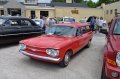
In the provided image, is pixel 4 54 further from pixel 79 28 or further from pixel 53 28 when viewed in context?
pixel 79 28

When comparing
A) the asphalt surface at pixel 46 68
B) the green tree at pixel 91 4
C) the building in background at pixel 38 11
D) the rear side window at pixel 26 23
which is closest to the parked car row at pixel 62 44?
the asphalt surface at pixel 46 68

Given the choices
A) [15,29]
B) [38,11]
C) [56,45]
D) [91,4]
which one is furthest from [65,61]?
[91,4]

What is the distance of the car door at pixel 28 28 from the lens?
988cm

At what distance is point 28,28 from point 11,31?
131cm

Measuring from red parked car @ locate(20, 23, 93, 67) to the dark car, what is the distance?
2534mm

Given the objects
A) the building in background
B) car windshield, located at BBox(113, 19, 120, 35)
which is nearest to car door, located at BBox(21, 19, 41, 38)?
car windshield, located at BBox(113, 19, 120, 35)

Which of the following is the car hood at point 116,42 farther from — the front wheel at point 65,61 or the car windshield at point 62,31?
the car windshield at point 62,31

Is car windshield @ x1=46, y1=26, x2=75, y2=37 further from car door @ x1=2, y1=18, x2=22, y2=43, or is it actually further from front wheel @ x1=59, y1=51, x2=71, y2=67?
car door @ x1=2, y1=18, x2=22, y2=43

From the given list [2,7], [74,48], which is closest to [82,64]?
[74,48]

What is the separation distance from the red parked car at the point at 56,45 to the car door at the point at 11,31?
251 cm

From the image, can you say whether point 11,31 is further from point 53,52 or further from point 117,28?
point 117,28

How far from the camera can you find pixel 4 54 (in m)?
7.79

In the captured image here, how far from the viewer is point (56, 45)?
574 cm

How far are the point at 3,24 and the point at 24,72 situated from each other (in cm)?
392
